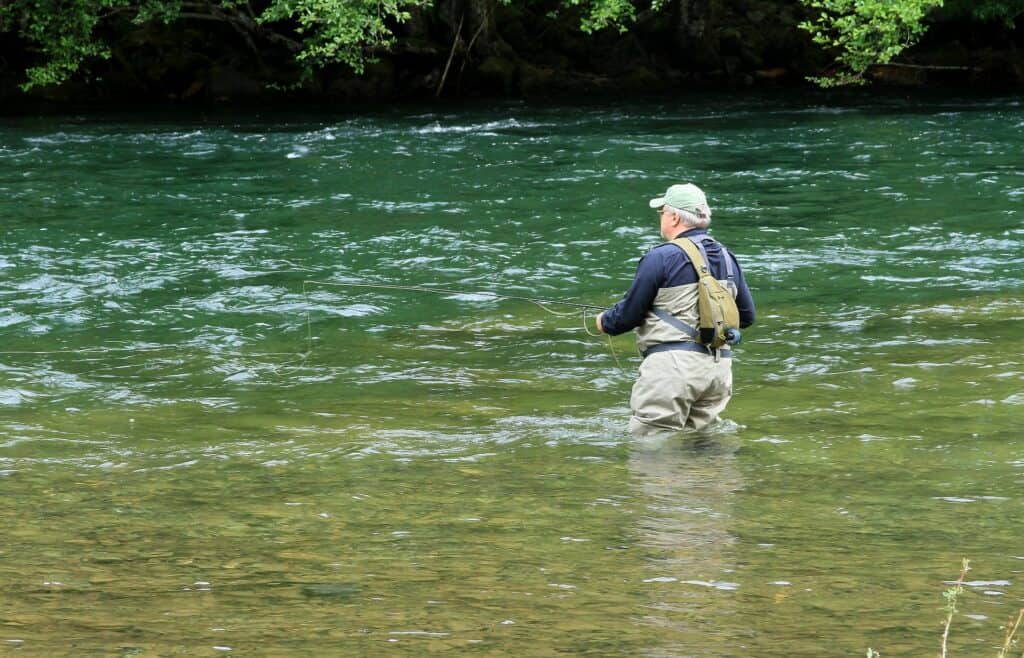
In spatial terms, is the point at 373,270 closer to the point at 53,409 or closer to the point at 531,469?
the point at 53,409

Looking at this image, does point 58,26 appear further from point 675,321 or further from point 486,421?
point 675,321

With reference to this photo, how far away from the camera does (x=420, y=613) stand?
427 centimetres

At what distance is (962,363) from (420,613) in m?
5.90

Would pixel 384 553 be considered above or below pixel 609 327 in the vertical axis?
below

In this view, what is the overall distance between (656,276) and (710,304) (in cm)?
30

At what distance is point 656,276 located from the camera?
664cm

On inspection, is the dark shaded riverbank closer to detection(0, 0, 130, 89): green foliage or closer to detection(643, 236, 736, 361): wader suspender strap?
detection(0, 0, 130, 89): green foliage

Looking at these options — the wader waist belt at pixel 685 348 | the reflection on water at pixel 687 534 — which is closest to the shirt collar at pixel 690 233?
the wader waist belt at pixel 685 348

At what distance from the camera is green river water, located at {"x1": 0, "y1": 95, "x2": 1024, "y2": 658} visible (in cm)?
432

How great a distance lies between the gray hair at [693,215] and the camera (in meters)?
6.66

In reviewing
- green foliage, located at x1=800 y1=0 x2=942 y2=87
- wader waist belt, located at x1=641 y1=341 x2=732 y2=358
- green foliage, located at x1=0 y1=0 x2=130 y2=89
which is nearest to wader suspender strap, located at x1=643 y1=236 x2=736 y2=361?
wader waist belt, located at x1=641 y1=341 x2=732 y2=358

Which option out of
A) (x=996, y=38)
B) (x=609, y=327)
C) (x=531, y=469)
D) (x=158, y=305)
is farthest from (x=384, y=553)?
(x=996, y=38)

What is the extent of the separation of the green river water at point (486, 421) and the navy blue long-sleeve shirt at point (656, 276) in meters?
0.68

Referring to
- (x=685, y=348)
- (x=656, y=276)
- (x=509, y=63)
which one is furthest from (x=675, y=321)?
(x=509, y=63)
